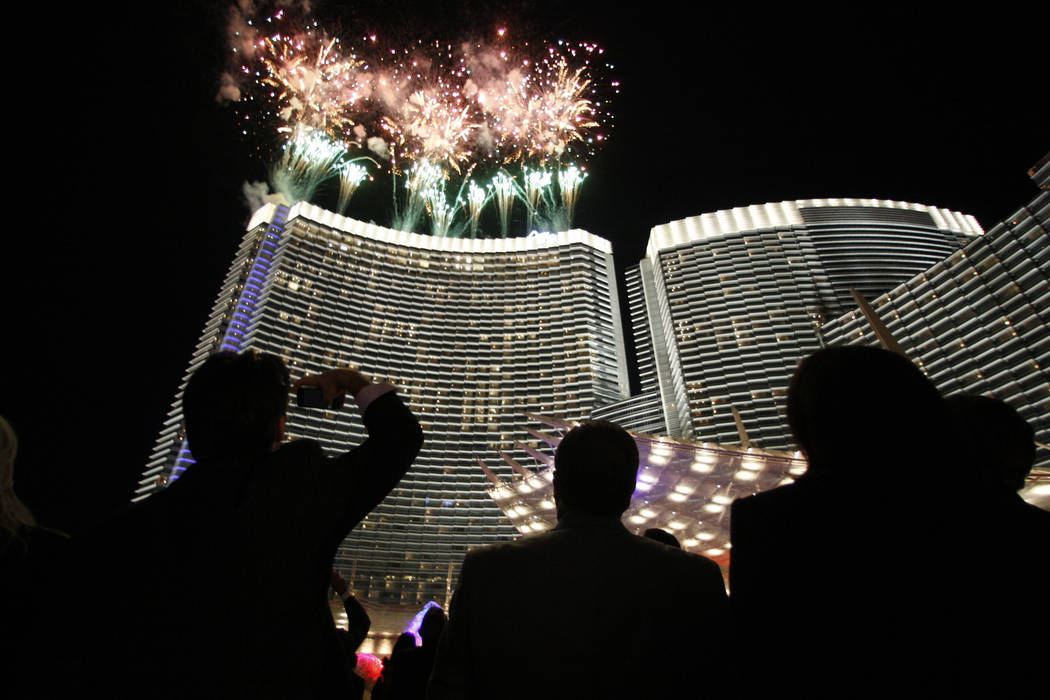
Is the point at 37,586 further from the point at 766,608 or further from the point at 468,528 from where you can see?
the point at 468,528

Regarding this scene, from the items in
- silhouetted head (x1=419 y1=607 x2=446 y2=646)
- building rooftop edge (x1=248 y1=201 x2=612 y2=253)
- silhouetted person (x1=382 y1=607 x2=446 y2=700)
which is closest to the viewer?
silhouetted person (x1=382 y1=607 x2=446 y2=700)

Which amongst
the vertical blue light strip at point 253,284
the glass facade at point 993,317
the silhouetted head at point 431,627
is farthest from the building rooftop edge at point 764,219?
the silhouetted head at point 431,627

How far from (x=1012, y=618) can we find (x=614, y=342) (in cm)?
10672

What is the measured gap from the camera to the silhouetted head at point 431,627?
180 inches

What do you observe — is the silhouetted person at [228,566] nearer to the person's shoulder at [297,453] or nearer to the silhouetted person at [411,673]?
the person's shoulder at [297,453]

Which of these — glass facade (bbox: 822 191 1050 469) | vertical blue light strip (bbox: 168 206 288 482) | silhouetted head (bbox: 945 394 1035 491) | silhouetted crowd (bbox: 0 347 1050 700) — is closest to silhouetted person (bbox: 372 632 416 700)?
silhouetted crowd (bbox: 0 347 1050 700)

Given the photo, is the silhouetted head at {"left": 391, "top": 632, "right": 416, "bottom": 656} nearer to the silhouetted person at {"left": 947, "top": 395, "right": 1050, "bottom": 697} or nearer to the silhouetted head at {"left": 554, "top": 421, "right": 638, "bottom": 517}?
the silhouetted head at {"left": 554, "top": 421, "right": 638, "bottom": 517}

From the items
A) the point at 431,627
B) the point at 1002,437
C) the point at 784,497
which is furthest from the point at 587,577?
the point at 431,627

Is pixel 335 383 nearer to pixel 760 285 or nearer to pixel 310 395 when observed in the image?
pixel 310 395

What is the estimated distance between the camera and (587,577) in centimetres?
200

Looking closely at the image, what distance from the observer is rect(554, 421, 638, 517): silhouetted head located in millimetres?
2260

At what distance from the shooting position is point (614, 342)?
106 m

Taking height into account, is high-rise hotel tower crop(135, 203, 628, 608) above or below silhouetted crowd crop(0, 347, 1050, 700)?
above

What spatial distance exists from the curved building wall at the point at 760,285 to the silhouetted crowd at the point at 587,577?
8399 cm
